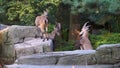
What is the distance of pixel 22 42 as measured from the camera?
11.0m

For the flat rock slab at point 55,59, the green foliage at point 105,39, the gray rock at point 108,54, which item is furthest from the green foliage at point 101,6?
the green foliage at point 105,39

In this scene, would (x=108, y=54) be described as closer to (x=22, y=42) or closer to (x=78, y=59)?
(x=78, y=59)

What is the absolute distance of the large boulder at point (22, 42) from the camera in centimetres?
913

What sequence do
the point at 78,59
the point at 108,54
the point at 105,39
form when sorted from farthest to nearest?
the point at 105,39
the point at 78,59
the point at 108,54

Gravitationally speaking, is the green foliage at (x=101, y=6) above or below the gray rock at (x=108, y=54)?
above

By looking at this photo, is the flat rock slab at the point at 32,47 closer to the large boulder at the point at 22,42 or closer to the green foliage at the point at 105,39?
the large boulder at the point at 22,42

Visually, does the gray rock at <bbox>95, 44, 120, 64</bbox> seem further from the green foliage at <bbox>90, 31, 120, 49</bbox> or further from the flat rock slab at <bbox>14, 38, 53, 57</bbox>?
the green foliage at <bbox>90, 31, 120, 49</bbox>

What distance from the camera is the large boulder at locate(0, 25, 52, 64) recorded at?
30.0 feet

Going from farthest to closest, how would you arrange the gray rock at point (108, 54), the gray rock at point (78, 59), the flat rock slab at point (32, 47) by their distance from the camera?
1. the flat rock slab at point (32, 47)
2. the gray rock at point (78, 59)
3. the gray rock at point (108, 54)

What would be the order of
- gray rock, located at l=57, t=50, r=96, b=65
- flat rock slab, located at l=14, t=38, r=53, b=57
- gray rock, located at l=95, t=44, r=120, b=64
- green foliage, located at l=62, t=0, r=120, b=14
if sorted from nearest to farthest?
green foliage, located at l=62, t=0, r=120, b=14
gray rock, located at l=95, t=44, r=120, b=64
gray rock, located at l=57, t=50, r=96, b=65
flat rock slab, located at l=14, t=38, r=53, b=57

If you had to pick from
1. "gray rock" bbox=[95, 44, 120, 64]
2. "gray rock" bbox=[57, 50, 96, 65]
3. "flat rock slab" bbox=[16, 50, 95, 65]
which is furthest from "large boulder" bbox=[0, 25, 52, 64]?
"gray rock" bbox=[95, 44, 120, 64]

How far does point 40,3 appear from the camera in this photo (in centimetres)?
1441

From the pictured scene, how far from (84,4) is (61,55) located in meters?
1.21

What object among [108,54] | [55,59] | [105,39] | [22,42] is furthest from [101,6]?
[105,39]
